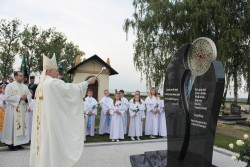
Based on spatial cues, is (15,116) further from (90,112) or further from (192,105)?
(192,105)

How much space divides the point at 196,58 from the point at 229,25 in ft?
57.3

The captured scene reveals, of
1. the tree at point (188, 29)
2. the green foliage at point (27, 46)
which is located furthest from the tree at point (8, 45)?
the tree at point (188, 29)

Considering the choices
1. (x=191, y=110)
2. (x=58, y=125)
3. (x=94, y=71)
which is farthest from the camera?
(x=94, y=71)

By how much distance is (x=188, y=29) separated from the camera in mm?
21438

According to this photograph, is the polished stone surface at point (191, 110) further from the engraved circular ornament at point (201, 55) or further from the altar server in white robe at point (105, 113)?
the altar server in white robe at point (105, 113)

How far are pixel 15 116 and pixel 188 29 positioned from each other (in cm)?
1602

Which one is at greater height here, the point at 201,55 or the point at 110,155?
the point at 201,55

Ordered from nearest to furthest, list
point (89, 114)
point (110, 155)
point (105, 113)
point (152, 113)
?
point (110, 155), point (89, 114), point (152, 113), point (105, 113)

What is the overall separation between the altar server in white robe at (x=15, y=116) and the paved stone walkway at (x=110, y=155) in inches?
12.4

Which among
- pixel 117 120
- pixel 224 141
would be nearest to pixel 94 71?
pixel 117 120

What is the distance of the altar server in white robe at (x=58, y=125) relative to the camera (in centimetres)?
508

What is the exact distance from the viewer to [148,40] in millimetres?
23344

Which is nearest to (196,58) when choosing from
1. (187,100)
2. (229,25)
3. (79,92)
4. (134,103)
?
(187,100)

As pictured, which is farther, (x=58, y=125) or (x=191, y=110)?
(x=191, y=110)
